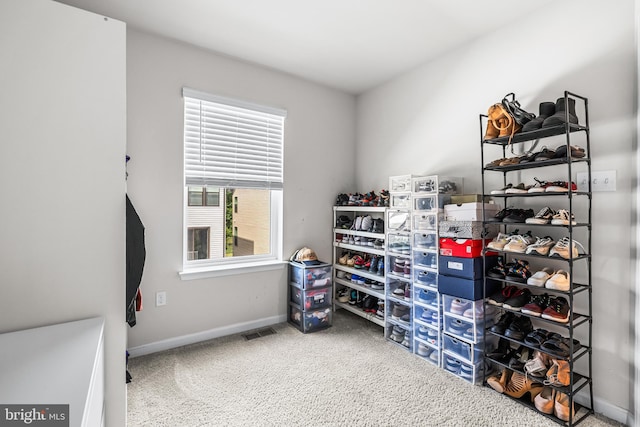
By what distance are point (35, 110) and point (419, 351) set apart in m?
2.85

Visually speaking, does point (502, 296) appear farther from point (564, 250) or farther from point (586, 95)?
point (586, 95)

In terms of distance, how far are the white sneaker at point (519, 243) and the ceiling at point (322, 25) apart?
163 centimetres

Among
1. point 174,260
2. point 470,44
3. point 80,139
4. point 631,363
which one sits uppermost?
point 470,44

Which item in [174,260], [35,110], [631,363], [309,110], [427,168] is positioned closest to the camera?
[35,110]

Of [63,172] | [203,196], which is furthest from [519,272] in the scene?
[203,196]

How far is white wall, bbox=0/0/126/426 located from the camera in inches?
44.8

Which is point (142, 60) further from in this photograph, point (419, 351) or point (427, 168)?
point (419, 351)

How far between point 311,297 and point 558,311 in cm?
196

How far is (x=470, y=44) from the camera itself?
265cm

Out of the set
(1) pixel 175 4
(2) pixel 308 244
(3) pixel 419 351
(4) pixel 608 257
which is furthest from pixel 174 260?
(4) pixel 608 257

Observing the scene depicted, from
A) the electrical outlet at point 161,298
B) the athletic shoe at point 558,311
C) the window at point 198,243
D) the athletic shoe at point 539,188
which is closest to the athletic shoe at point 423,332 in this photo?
the athletic shoe at point 558,311

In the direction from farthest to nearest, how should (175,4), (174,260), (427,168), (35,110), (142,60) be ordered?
(427,168)
(174,260)
(142,60)
(175,4)
(35,110)

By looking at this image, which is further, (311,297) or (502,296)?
(311,297)

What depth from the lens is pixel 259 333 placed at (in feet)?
9.89
